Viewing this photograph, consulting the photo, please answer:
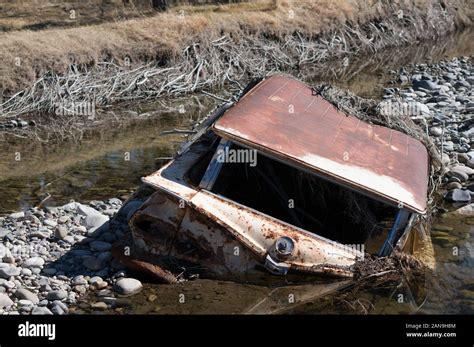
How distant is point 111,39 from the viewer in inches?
727

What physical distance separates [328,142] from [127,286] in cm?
310

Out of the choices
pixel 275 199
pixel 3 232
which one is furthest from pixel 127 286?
pixel 275 199

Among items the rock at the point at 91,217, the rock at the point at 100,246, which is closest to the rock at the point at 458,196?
the rock at the point at 91,217

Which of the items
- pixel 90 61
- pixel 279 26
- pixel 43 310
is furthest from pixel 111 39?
pixel 43 310

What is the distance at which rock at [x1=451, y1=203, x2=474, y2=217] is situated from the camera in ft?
34.1

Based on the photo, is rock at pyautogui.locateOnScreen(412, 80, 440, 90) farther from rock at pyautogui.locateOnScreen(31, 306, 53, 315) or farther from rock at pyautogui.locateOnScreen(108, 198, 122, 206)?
rock at pyautogui.locateOnScreen(31, 306, 53, 315)

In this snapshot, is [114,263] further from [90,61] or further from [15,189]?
[90,61]

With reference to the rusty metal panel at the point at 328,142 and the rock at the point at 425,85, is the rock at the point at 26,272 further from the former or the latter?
the rock at the point at 425,85

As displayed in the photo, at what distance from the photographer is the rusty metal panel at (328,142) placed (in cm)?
764

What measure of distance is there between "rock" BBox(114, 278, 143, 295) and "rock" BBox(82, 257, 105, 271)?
49 cm

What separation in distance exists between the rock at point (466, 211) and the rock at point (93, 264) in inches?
227

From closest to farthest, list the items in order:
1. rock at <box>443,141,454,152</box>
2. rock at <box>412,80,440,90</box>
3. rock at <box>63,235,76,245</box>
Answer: rock at <box>63,235,76,245</box> → rock at <box>443,141,454,152</box> → rock at <box>412,80,440,90</box>

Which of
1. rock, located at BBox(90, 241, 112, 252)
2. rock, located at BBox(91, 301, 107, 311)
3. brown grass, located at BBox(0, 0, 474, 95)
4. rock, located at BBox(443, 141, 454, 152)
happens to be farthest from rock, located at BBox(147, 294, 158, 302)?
brown grass, located at BBox(0, 0, 474, 95)

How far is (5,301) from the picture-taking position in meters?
7.08
